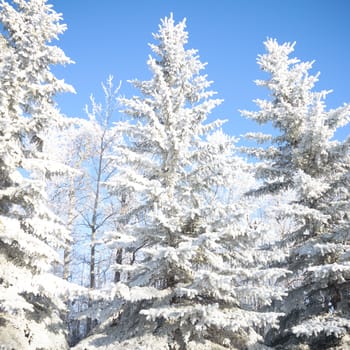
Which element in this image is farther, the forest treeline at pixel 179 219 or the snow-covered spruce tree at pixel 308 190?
the snow-covered spruce tree at pixel 308 190

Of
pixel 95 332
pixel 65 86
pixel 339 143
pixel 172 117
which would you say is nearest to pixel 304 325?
pixel 95 332

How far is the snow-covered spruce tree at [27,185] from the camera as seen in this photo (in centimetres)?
767

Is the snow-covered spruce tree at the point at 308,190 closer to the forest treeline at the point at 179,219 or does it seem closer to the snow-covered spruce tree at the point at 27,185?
the forest treeline at the point at 179,219

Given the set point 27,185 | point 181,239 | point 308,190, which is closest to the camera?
point 27,185

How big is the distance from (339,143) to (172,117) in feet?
17.1

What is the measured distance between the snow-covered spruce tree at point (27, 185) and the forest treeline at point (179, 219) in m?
0.03

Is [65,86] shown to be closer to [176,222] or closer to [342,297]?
[176,222]

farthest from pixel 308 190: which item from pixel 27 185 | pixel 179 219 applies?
pixel 27 185

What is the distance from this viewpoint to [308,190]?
975cm

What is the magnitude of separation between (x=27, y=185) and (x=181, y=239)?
3824 millimetres

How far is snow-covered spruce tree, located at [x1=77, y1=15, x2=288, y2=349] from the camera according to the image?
7164 mm

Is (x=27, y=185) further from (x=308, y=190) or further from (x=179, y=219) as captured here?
(x=308, y=190)

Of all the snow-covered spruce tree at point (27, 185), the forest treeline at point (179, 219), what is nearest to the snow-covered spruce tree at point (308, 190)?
the forest treeline at point (179, 219)

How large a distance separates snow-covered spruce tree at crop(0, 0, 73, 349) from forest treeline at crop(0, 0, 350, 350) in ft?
0.11
